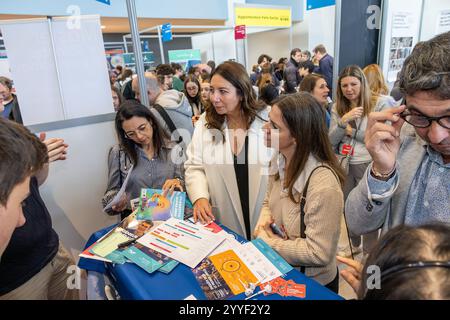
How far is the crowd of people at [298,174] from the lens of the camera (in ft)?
2.43

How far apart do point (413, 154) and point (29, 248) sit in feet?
5.08

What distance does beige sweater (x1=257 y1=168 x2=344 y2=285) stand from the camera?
45.4 inches

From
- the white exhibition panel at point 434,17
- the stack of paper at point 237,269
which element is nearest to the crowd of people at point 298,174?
the stack of paper at point 237,269

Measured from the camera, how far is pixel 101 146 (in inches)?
94.5

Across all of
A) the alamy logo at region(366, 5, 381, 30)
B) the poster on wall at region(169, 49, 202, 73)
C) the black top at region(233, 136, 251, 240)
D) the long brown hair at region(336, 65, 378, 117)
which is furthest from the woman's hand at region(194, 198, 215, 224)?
the poster on wall at region(169, 49, 202, 73)

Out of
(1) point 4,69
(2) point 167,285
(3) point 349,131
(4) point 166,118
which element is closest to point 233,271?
(2) point 167,285

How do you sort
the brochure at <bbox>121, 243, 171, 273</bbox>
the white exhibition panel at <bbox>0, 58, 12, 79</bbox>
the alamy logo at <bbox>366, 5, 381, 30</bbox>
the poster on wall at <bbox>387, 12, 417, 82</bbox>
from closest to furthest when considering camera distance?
the brochure at <bbox>121, 243, 171, 273</bbox> < the white exhibition panel at <bbox>0, 58, 12, 79</bbox> < the alamy logo at <bbox>366, 5, 381, 30</bbox> < the poster on wall at <bbox>387, 12, 417, 82</bbox>

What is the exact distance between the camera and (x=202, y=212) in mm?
1542

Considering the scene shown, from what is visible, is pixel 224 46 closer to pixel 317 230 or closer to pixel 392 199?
pixel 317 230

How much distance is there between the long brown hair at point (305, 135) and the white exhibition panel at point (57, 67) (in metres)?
1.63

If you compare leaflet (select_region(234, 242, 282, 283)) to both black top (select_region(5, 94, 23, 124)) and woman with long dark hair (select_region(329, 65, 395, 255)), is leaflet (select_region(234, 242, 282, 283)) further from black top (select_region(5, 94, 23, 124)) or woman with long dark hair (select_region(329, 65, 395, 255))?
black top (select_region(5, 94, 23, 124))

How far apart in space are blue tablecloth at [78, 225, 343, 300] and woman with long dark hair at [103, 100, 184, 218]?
0.82 metres
